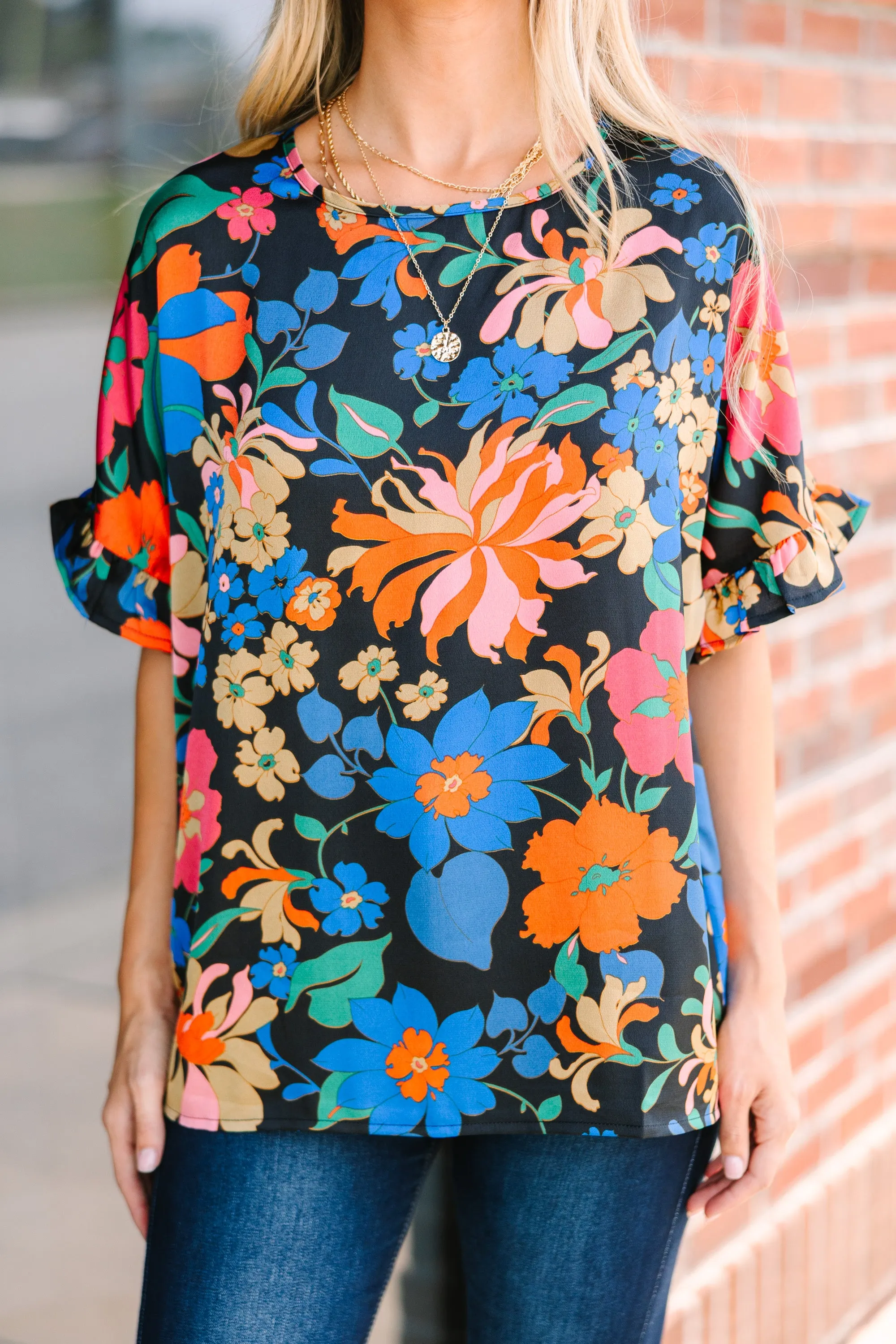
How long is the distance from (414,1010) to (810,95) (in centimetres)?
158

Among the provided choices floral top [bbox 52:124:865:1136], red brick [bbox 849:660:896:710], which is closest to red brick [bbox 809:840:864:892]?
red brick [bbox 849:660:896:710]

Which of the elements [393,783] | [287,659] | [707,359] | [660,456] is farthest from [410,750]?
[707,359]

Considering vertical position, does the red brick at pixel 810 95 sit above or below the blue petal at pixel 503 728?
above

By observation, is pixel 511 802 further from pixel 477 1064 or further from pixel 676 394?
pixel 676 394

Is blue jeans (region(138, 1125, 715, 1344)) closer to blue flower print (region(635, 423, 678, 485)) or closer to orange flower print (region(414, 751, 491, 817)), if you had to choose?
orange flower print (region(414, 751, 491, 817))

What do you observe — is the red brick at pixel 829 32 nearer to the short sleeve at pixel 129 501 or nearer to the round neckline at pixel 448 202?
the round neckline at pixel 448 202

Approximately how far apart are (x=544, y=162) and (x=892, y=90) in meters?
1.32

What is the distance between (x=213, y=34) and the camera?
1.88m

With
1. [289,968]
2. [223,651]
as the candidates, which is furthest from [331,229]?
[289,968]

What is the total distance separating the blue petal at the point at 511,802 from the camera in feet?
3.56

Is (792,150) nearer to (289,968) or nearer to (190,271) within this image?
(190,271)

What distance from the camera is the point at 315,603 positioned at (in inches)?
43.4

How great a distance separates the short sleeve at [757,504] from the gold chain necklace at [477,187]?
23 centimetres

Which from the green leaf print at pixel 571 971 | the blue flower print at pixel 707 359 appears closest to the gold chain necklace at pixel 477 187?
the blue flower print at pixel 707 359
